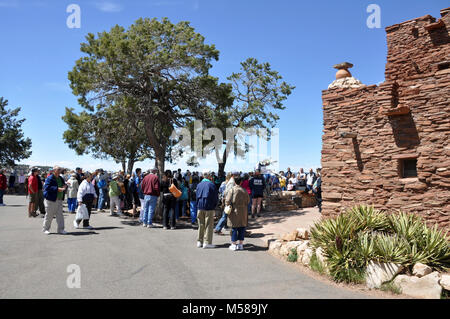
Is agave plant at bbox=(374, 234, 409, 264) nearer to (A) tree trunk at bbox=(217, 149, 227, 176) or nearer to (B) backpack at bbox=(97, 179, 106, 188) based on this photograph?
(B) backpack at bbox=(97, 179, 106, 188)

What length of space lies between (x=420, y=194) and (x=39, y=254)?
896cm

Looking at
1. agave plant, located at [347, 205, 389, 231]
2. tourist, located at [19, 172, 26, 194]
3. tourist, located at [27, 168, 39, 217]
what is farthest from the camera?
tourist, located at [19, 172, 26, 194]

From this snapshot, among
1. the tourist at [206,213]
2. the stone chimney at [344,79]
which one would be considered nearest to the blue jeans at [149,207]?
the tourist at [206,213]

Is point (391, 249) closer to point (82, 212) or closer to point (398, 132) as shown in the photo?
point (398, 132)

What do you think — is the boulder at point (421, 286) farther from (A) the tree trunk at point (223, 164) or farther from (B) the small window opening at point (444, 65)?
(A) the tree trunk at point (223, 164)

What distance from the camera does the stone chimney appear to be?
9.69 metres

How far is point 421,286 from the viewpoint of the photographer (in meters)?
5.38

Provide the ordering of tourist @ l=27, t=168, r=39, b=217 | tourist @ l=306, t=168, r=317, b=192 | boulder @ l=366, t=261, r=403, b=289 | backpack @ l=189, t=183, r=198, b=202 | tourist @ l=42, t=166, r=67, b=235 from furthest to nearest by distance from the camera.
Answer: tourist @ l=306, t=168, r=317, b=192, backpack @ l=189, t=183, r=198, b=202, tourist @ l=27, t=168, r=39, b=217, tourist @ l=42, t=166, r=67, b=235, boulder @ l=366, t=261, r=403, b=289

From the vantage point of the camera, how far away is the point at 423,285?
5.37 metres

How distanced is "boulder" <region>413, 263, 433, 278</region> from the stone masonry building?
247 cm

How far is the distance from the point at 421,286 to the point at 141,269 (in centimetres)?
495

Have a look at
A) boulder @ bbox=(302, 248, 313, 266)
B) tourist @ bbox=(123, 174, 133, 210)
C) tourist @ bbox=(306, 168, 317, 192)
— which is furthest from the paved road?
tourist @ bbox=(306, 168, 317, 192)
